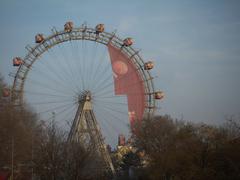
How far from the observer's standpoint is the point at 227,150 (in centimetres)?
2316

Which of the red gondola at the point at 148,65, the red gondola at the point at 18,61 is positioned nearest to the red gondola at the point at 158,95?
the red gondola at the point at 148,65

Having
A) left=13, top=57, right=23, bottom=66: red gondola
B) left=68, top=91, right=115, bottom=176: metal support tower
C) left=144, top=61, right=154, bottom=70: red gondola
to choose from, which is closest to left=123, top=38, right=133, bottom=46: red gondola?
left=144, top=61, right=154, bottom=70: red gondola

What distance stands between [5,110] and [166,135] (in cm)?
1448

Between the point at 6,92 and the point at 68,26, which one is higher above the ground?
the point at 68,26

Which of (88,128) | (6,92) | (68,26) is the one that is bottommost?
(88,128)

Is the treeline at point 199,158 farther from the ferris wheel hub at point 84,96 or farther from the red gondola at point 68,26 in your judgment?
the red gondola at point 68,26

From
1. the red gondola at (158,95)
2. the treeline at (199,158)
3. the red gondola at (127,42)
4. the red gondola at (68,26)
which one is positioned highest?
the red gondola at (68,26)

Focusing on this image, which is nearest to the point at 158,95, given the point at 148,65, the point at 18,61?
the point at 148,65

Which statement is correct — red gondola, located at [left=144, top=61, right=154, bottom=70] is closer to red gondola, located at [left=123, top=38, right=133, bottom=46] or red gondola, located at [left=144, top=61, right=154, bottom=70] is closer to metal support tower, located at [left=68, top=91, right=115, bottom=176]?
red gondola, located at [left=123, top=38, right=133, bottom=46]

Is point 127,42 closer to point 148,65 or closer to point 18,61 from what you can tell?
point 148,65

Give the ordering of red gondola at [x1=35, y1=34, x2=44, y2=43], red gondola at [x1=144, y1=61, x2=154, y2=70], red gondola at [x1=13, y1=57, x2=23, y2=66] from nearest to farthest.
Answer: red gondola at [x1=13, y1=57, x2=23, y2=66] < red gondola at [x1=35, y1=34, x2=44, y2=43] < red gondola at [x1=144, y1=61, x2=154, y2=70]

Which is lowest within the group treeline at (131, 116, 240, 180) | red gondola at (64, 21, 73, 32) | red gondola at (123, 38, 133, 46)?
treeline at (131, 116, 240, 180)

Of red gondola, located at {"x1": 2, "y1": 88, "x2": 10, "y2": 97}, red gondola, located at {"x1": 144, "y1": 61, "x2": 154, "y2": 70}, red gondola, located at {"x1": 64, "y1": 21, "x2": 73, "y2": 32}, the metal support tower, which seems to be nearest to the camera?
the metal support tower

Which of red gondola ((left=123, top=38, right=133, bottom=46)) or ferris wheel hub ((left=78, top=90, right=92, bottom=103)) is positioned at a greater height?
red gondola ((left=123, top=38, right=133, bottom=46))
